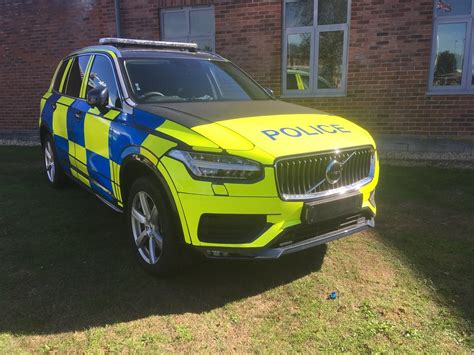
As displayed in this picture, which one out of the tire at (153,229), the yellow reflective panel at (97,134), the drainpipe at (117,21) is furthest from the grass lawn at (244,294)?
the drainpipe at (117,21)

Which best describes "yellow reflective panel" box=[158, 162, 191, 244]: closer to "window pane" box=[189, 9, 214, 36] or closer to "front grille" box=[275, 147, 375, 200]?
"front grille" box=[275, 147, 375, 200]

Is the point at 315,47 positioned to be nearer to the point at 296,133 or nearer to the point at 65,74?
the point at 65,74

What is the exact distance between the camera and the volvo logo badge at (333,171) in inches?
112

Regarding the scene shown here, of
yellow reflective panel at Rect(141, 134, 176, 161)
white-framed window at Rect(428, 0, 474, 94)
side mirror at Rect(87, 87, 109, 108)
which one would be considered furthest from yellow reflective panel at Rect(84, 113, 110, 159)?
white-framed window at Rect(428, 0, 474, 94)

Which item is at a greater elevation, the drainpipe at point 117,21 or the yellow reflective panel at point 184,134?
the drainpipe at point 117,21

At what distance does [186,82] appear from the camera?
3.90 metres

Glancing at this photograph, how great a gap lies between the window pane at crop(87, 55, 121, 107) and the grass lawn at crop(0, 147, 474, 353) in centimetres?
131

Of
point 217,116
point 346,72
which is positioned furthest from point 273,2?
point 217,116

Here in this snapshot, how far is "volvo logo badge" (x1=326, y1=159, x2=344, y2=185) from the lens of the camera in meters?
2.85

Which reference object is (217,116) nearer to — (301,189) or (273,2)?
(301,189)

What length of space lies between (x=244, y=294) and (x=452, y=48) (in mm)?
6155

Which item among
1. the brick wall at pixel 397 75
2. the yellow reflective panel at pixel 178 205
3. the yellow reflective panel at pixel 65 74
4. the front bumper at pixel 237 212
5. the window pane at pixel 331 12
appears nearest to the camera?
the front bumper at pixel 237 212

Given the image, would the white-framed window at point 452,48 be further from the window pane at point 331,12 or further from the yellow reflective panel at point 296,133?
the yellow reflective panel at point 296,133

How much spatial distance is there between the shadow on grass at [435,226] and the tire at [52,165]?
391cm
